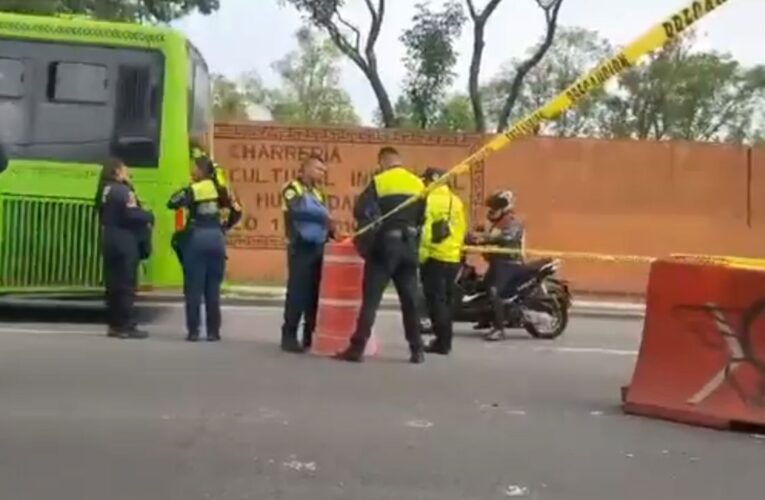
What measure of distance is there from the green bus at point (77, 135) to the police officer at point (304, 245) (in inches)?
102

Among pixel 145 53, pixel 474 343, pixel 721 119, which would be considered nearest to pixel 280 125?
pixel 145 53

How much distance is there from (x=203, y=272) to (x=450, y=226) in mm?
2175

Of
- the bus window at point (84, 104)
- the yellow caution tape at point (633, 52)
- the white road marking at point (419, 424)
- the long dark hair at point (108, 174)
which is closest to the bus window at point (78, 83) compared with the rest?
the bus window at point (84, 104)

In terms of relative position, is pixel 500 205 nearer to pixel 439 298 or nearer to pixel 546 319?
pixel 546 319

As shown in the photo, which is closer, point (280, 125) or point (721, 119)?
point (280, 125)

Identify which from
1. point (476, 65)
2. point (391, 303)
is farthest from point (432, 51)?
point (391, 303)

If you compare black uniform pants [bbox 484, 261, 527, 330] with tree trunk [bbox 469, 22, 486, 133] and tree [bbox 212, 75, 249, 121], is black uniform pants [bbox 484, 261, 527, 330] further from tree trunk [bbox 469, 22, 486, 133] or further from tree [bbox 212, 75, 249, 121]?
tree [bbox 212, 75, 249, 121]

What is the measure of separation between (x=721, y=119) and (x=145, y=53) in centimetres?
4335

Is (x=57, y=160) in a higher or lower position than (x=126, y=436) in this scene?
higher

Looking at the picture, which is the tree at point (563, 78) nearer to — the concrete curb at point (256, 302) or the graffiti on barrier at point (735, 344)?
the concrete curb at point (256, 302)

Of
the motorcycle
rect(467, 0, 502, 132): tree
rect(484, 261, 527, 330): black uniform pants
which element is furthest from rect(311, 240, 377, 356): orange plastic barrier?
rect(467, 0, 502, 132): tree

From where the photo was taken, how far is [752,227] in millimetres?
25797

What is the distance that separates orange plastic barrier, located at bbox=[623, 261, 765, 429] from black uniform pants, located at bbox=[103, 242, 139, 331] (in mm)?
5608

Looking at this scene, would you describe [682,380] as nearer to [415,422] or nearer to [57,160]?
[415,422]
